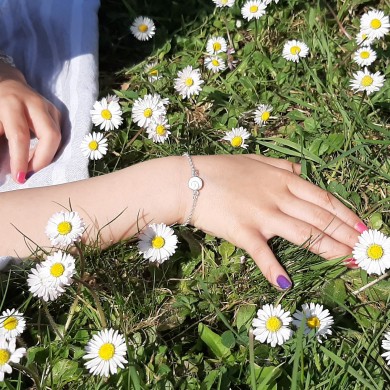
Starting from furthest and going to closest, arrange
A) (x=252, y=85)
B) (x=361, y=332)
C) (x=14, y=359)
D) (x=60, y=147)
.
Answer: (x=252, y=85) → (x=60, y=147) → (x=361, y=332) → (x=14, y=359)

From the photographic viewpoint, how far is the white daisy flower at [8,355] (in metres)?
0.99

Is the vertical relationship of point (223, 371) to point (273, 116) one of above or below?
below

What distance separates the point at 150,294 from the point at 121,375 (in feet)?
0.74

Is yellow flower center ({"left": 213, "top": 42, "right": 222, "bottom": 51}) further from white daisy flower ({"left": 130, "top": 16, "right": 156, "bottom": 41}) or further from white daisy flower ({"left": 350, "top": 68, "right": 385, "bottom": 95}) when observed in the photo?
white daisy flower ({"left": 350, "top": 68, "right": 385, "bottom": 95})

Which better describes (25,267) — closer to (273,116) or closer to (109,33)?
(273,116)

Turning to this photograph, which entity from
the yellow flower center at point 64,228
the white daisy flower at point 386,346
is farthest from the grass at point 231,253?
the yellow flower center at point 64,228

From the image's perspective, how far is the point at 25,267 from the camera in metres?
1.23

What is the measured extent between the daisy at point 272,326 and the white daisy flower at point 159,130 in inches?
20.3

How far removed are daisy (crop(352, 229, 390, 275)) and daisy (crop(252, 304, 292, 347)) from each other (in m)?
0.20

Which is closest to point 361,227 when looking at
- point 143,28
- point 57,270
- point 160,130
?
point 160,130

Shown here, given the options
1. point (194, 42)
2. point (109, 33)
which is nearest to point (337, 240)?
point (194, 42)

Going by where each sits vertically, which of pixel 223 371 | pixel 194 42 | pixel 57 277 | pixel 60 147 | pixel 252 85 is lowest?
pixel 223 371

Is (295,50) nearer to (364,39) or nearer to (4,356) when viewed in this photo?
(364,39)

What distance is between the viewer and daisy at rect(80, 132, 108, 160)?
4.70ft
